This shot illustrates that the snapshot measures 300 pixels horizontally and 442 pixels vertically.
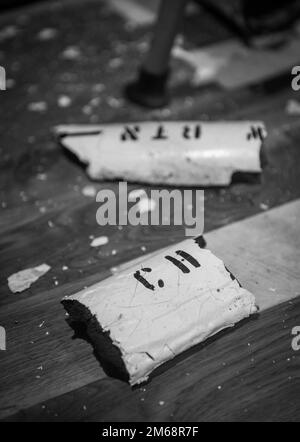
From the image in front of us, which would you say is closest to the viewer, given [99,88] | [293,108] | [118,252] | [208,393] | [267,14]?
[208,393]

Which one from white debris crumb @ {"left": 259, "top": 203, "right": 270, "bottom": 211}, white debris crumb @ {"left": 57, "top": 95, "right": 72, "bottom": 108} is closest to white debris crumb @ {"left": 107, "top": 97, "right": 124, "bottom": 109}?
white debris crumb @ {"left": 57, "top": 95, "right": 72, "bottom": 108}

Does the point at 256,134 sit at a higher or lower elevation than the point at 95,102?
higher

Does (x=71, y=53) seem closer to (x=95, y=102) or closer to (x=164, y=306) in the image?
(x=95, y=102)

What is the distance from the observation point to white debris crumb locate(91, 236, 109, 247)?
1.15 m

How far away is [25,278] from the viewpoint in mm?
1075

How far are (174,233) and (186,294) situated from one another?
29cm

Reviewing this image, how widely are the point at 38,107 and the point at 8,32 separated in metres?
0.64

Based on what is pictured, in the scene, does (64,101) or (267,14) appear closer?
(64,101)

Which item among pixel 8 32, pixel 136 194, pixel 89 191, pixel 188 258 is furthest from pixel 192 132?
pixel 8 32

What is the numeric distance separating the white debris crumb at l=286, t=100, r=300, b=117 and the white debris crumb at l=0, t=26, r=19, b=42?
127cm

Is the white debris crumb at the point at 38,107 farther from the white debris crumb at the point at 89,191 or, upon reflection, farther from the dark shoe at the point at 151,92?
the white debris crumb at the point at 89,191

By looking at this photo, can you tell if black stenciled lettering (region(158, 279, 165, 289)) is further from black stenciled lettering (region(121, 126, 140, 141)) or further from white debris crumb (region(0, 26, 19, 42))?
white debris crumb (region(0, 26, 19, 42))

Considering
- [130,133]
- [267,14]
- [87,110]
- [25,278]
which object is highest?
[267,14]

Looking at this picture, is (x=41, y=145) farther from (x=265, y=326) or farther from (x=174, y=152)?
(x=265, y=326)
